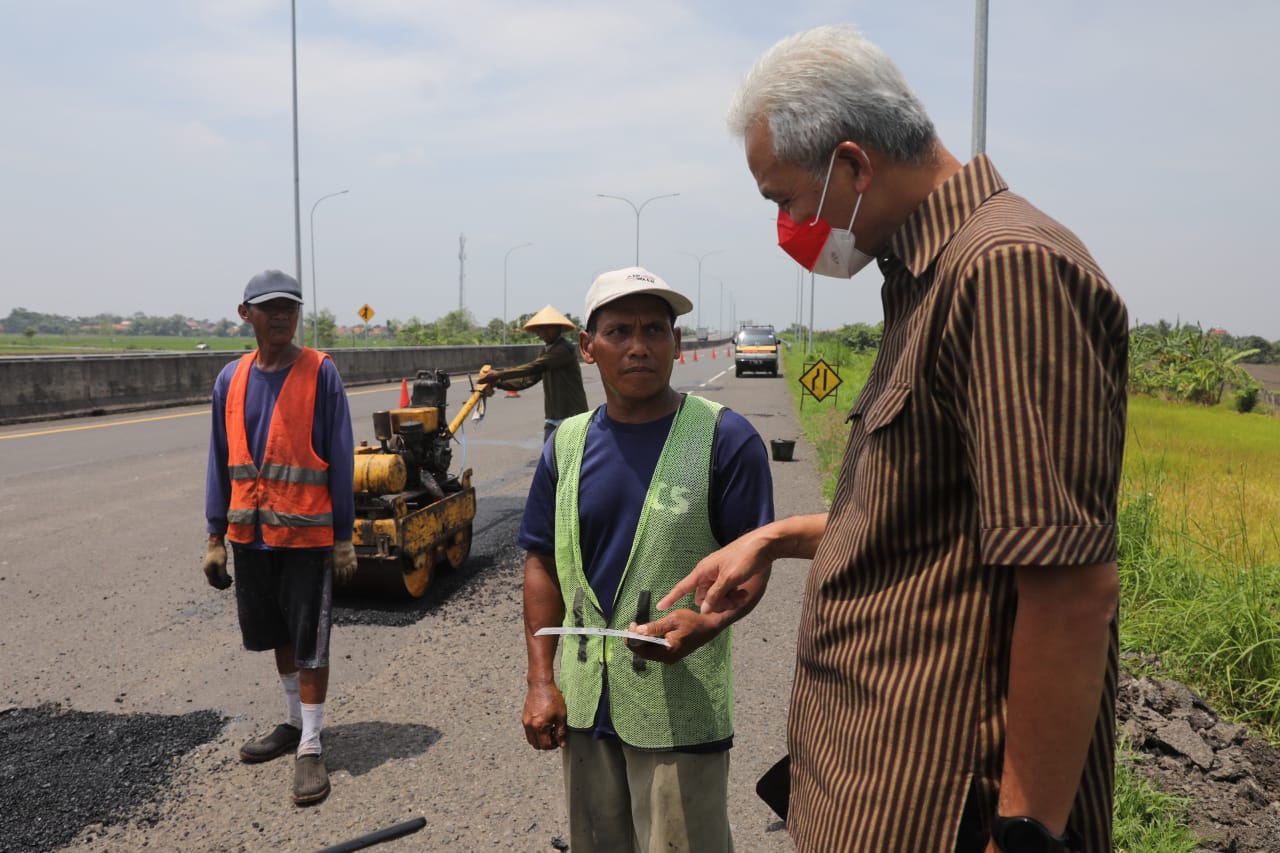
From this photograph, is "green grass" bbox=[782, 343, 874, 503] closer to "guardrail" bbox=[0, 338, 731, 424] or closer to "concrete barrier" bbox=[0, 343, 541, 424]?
"guardrail" bbox=[0, 338, 731, 424]

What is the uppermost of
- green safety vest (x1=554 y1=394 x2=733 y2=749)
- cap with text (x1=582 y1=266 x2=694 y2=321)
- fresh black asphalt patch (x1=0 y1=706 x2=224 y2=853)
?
cap with text (x1=582 y1=266 x2=694 y2=321)

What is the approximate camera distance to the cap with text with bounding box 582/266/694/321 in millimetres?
2271

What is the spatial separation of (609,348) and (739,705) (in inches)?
99.2

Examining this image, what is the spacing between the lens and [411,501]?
6023 mm

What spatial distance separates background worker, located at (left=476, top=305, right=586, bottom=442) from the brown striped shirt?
5.71 meters

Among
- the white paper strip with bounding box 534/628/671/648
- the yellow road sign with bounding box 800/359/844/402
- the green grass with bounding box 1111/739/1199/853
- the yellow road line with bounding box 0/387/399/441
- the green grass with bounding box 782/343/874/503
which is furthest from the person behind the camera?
the yellow road sign with bounding box 800/359/844/402

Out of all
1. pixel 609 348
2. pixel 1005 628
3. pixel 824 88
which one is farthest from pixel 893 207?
pixel 609 348

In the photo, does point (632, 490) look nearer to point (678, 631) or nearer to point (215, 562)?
point (678, 631)

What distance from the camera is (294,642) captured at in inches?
148

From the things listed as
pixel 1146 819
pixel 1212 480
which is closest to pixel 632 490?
pixel 1146 819

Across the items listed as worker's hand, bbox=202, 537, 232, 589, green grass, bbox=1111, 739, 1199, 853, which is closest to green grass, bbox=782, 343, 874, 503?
green grass, bbox=1111, 739, 1199, 853

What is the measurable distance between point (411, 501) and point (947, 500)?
516 cm

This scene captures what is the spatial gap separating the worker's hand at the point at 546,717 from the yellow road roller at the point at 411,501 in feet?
11.2

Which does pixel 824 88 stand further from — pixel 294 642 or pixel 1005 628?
pixel 294 642
